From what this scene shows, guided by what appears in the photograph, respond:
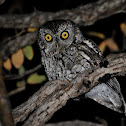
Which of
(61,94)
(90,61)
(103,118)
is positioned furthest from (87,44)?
(103,118)

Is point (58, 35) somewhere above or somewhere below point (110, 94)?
above

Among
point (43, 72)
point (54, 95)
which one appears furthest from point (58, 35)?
point (43, 72)

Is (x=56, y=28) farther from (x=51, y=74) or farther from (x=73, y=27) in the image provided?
(x=51, y=74)

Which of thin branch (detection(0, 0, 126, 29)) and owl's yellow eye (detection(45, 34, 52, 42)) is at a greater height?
thin branch (detection(0, 0, 126, 29))

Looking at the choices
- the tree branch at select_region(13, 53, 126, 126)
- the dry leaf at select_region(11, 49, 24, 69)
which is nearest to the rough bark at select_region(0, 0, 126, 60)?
the dry leaf at select_region(11, 49, 24, 69)

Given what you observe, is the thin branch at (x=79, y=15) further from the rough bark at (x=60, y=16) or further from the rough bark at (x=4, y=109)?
the rough bark at (x=4, y=109)

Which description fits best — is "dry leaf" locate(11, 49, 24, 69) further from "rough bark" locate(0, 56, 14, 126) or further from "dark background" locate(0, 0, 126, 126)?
"rough bark" locate(0, 56, 14, 126)

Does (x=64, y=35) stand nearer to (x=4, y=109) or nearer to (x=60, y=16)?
(x=60, y=16)
